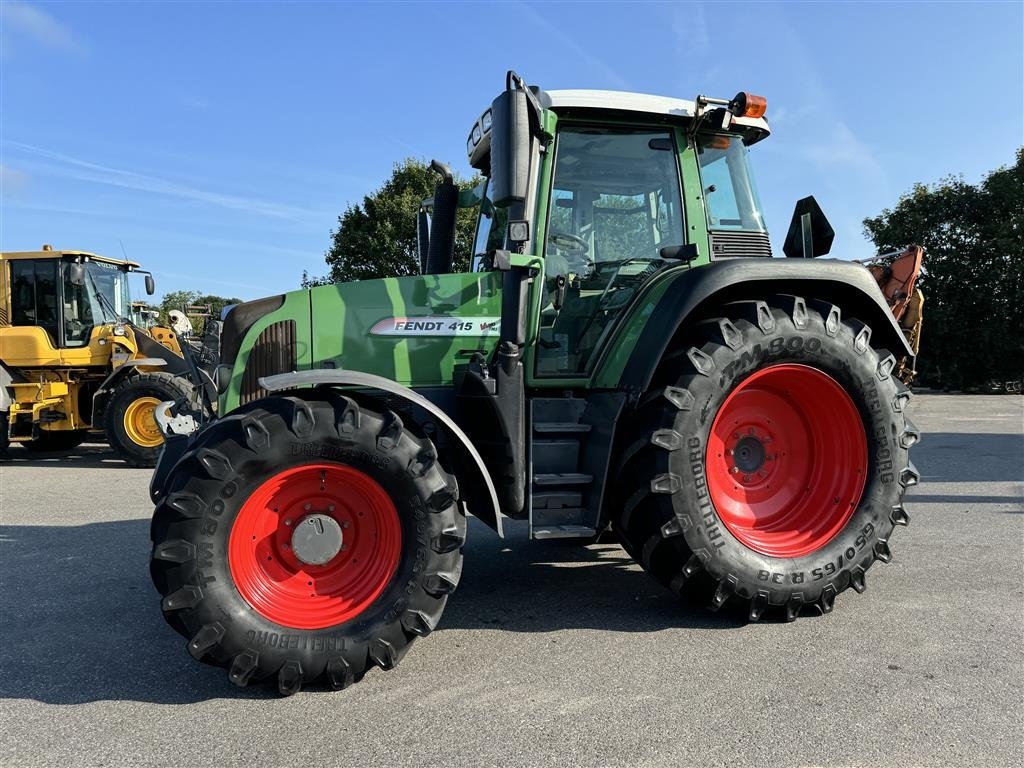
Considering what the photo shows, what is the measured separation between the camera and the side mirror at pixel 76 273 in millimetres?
9969

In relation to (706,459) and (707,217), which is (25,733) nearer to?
(706,459)

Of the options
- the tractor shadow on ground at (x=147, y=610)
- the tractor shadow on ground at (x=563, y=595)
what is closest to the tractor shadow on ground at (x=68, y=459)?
the tractor shadow on ground at (x=147, y=610)

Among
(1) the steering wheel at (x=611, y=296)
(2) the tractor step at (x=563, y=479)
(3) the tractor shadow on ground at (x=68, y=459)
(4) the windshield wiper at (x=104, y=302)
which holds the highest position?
(4) the windshield wiper at (x=104, y=302)

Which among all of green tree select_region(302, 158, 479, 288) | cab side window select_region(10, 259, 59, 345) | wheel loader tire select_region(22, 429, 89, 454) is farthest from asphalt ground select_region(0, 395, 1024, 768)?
green tree select_region(302, 158, 479, 288)

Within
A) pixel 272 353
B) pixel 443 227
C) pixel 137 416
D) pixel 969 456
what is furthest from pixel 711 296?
pixel 137 416

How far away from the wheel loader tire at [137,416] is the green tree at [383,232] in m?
13.8

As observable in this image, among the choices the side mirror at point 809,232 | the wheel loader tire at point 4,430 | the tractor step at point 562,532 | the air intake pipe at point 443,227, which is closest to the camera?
the tractor step at point 562,532

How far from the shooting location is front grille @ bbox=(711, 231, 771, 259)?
3867 mm

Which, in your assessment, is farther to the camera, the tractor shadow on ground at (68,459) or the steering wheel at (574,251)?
the tractor shadow on ground at (68,459)

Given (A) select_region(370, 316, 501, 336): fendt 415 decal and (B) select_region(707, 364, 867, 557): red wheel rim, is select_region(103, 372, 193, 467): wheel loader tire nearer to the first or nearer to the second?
(A) select_region(370, 316, 501, 336): fendt 415 decal

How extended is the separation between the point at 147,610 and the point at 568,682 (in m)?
2.35

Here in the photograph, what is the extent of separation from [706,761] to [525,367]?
1915 millimetres

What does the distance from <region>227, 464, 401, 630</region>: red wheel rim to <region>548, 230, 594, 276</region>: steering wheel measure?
156cm

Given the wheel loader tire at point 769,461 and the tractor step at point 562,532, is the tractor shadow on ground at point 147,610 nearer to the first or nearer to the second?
the wheel loader tire at point 769,461
